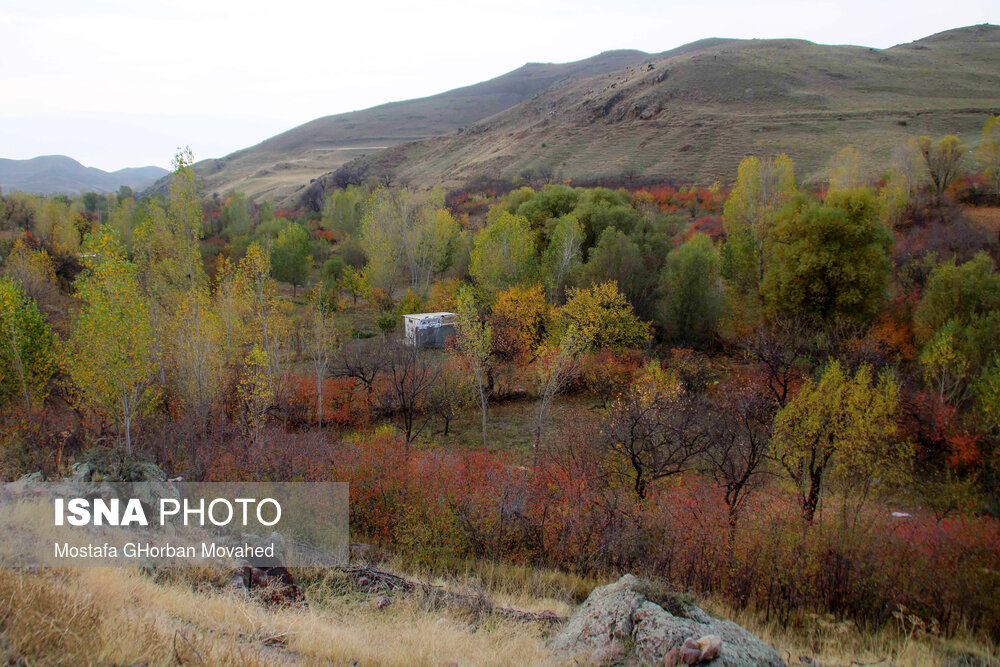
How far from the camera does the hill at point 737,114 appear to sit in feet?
227

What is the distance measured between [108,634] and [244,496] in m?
8.94

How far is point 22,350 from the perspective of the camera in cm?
2061

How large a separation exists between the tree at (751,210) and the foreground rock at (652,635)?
30209mm

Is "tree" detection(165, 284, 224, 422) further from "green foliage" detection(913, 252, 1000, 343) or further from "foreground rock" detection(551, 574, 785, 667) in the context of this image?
"green foliage" detection(913, 252, 1000, 343)

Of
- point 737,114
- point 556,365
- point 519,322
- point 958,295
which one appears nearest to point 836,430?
point 556,365

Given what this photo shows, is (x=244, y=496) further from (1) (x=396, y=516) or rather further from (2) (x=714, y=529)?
(2) (x=714, y=529)

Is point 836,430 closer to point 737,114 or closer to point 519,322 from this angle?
point 519,322

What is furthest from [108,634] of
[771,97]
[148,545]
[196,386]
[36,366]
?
[771,97]

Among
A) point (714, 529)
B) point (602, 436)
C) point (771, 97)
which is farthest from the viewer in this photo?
point (771, 97)

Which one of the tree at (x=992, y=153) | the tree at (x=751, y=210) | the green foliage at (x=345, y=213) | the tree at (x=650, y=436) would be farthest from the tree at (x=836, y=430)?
the green foliage at (x=345, y=213)

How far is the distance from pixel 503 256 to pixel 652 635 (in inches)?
1259

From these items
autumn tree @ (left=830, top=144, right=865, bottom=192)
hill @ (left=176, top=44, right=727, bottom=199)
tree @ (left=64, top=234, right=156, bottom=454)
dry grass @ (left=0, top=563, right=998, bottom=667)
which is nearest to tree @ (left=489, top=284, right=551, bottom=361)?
tree @ (left=64, top=234, right=156, bottom=454)

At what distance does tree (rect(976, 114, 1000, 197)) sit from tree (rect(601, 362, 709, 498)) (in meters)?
41.3

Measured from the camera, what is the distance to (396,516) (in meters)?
13.8
